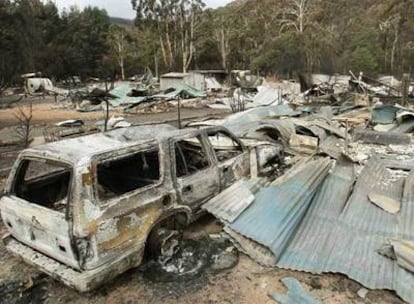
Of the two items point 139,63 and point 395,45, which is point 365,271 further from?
point 139,63

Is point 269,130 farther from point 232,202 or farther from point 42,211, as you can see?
point 42,211

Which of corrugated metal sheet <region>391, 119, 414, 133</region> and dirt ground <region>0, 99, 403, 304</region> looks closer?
dirt ground <region>0, 99, 403, 304</region>

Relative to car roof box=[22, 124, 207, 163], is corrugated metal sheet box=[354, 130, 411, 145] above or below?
below

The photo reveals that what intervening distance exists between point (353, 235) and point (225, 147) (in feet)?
7.97

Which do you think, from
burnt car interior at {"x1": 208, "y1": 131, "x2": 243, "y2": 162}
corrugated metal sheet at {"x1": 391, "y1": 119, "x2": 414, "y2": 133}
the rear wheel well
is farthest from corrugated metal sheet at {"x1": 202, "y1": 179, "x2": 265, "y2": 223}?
corrugated metal sheet at {"x1": 391, "y1": 119, "x2": 414, "y2": 133}

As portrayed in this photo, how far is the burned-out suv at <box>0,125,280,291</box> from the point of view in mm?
3523

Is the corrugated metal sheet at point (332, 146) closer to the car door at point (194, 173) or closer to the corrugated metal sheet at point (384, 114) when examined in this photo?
the car door at point (194, 173)

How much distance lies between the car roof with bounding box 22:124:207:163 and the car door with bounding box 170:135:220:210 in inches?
10.3

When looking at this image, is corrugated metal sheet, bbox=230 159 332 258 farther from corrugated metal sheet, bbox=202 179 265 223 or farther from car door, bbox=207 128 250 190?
car door, bbox=207 128 250 190

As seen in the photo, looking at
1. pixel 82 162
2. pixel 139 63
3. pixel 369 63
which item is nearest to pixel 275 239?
pixel 82 162

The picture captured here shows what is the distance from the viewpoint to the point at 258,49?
48.7m

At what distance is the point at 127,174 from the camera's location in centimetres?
482

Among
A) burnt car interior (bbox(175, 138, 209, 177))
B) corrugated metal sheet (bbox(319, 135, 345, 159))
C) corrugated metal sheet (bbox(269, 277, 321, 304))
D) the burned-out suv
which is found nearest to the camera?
the burned-out suv

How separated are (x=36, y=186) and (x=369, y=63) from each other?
40593mm
